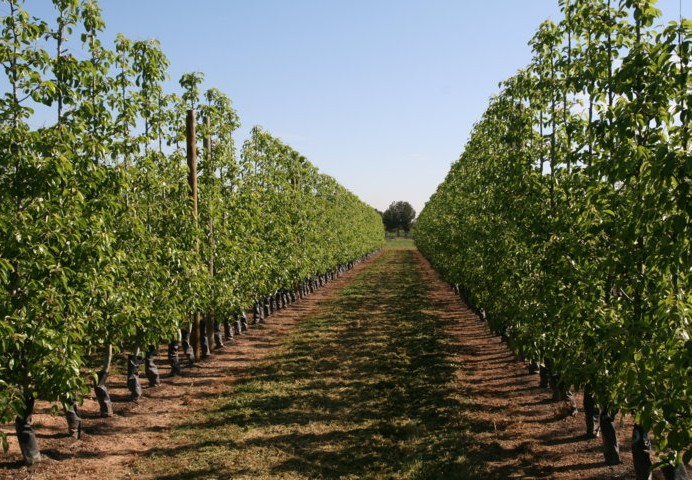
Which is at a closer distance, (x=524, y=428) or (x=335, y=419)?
(x=524, y=428)

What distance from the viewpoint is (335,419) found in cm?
1177

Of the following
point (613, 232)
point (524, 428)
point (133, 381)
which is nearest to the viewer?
point (613, 232)

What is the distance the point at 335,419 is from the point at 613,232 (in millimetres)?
7513

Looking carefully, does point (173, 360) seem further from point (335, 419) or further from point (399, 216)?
point (399, 216)

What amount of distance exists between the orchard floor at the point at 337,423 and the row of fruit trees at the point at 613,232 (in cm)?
227

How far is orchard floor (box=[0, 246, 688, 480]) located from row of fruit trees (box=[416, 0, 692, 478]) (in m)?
2.27

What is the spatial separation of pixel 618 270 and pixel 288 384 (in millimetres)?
10218

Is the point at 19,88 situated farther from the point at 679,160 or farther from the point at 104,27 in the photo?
the point at 679,160

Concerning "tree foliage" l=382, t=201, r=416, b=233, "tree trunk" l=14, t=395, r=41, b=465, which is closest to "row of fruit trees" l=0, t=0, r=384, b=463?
"tree trunk" l=14, t=395, r=41, b=465

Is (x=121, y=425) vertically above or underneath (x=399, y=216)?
underneath

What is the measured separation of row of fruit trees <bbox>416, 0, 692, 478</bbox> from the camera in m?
5.22

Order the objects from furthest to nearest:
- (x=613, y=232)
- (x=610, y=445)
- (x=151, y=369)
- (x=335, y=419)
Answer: (x=151, y=369) < (x=335, y=419) < (x=610, y=445) < (x=613, y=232)

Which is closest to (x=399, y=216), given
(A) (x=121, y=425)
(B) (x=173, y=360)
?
(B) (x=173, y=360)

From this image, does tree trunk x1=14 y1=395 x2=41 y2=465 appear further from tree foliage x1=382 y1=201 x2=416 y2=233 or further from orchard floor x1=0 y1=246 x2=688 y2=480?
tree foliage x1=382 y1=201 x2=416 y2=233
